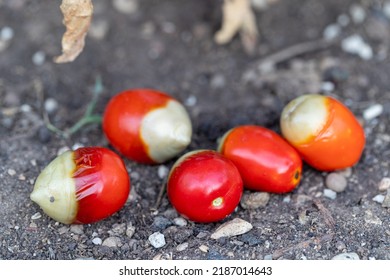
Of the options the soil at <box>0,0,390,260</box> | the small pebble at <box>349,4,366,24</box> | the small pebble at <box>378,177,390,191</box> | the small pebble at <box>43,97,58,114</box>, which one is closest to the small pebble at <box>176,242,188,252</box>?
the soil at <box>0,0,390,260</box>

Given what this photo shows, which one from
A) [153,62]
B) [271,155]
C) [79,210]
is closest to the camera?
[79,210]

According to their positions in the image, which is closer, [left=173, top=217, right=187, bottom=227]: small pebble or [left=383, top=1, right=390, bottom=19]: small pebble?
[left=173, top=217, right=187, bottom=227]: small pebble

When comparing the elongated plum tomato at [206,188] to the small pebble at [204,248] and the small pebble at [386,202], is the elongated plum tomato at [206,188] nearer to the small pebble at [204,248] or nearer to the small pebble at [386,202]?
the small pebble at [204,248]

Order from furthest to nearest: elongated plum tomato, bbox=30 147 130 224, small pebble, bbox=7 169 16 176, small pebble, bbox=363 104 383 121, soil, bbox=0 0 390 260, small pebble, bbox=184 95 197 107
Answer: small pebble, bbox=184 95 197 107, small pebble, bbox=363 104 383 121, small pebble, bbox=7 169 16 176, soil, bbox=0 0 390 260, elongated plum tomato, bbox=30 147 130 224

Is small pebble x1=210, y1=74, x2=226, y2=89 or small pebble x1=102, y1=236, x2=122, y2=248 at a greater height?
small pebble x1=210, y1=74, x2=226, y2=89

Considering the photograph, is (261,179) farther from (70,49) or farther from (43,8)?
(43,8)

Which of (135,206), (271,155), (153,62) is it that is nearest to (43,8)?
(153,62)

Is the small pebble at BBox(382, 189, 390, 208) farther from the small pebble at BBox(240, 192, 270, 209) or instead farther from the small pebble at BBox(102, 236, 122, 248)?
the small pebble at BBox(102, 236, 122, 248)
